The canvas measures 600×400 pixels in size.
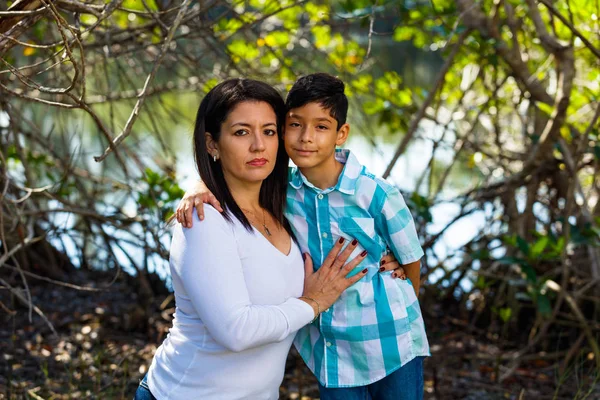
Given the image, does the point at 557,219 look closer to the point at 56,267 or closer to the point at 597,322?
the point at 597,322

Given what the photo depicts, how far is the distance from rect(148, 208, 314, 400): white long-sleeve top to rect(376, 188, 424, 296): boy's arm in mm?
260

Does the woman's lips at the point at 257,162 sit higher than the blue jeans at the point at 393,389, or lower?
higher

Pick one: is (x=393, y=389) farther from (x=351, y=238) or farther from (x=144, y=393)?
(x=144, y=393)

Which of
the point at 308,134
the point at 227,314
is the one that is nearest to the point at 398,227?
the point at 308,134

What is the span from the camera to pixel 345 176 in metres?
2.14

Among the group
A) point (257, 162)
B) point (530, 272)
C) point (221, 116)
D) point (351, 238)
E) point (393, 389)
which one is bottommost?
point (393, 389)

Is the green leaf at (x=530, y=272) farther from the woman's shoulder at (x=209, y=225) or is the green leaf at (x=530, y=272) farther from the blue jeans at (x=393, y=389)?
the woman's shoulder at (x=209, y=225)

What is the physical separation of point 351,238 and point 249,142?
397 mm

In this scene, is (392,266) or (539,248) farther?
(539,248)

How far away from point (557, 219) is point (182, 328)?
9.00 feet

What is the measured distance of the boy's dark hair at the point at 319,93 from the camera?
6.88ft

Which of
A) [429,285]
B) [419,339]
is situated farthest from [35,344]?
[419,339]

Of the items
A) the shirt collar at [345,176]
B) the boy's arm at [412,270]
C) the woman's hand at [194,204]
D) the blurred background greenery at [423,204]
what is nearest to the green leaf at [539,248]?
the blurred background greenery at [423,204]

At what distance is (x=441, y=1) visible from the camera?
13.3 feet
